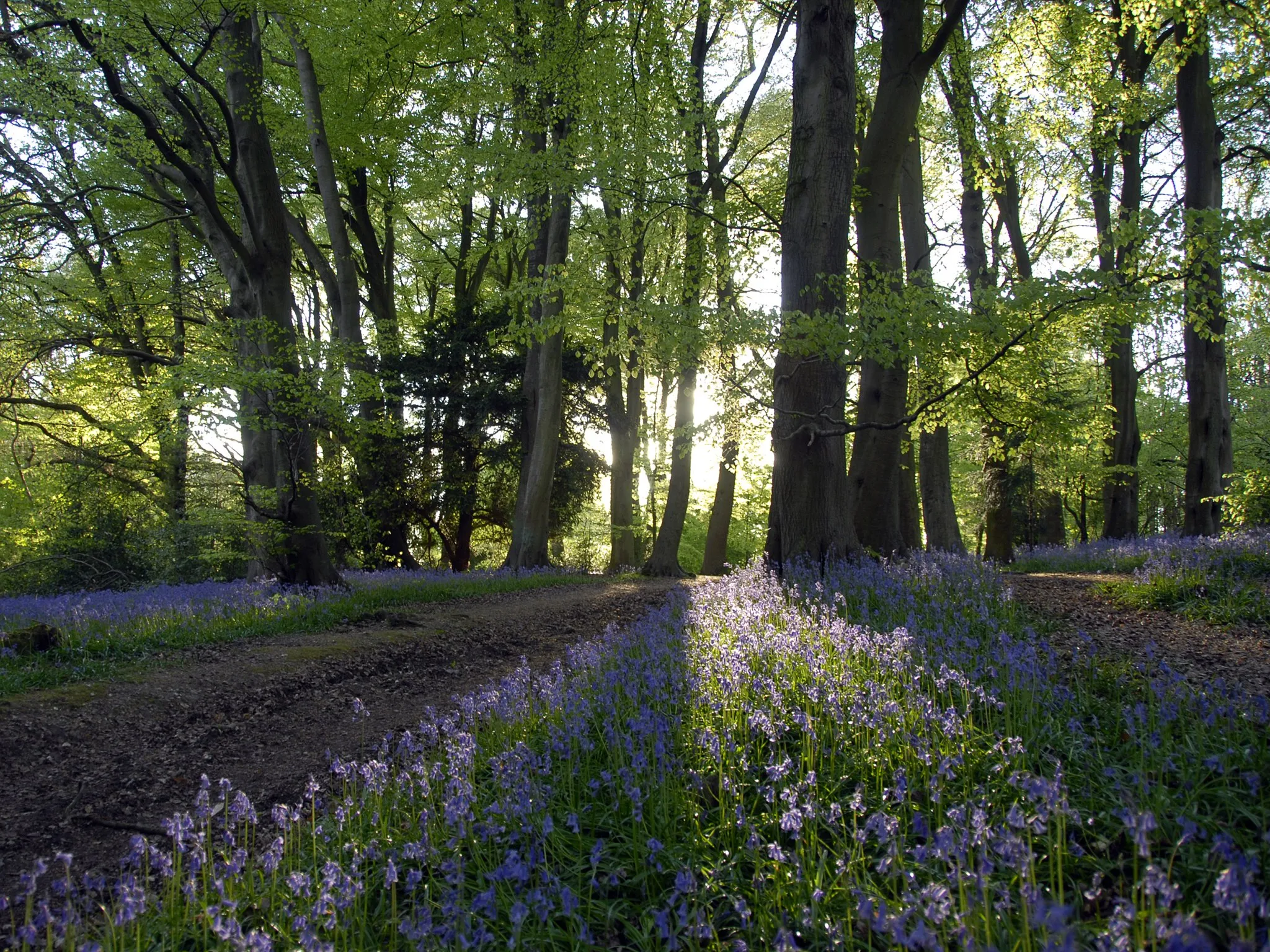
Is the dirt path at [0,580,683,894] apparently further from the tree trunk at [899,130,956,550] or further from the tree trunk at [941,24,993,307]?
the tree trunk at [941,24,993,307]

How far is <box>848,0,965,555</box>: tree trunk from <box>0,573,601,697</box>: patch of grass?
6346mm

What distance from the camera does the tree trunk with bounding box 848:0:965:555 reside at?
1041cm

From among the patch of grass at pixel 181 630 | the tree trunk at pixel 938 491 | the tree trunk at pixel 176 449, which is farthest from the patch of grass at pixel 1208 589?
the tree trunk at pixel 176 449

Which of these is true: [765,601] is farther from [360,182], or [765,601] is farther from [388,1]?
[360,182]

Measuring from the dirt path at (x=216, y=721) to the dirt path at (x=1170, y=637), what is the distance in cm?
484

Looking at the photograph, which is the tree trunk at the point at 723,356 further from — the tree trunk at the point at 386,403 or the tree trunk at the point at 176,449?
the tree trunk at the point at 176,449

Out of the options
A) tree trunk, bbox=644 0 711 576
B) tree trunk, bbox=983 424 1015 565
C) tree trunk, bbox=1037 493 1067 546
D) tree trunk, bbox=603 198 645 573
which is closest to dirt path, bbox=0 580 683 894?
tree trunk, bbox=644 0 711 576

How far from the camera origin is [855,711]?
345 centimetres

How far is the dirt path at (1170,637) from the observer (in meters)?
4.87

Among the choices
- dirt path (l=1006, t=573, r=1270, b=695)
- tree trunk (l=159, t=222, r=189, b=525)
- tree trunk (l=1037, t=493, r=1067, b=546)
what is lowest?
dirt path (l=1006, t=573, r=1270, b=695)

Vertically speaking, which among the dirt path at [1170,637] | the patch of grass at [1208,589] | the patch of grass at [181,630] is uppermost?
the patch of grass at [1208,589]

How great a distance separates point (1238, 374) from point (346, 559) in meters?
34.4

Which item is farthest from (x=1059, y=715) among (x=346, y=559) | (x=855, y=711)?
(x=346, y=559)

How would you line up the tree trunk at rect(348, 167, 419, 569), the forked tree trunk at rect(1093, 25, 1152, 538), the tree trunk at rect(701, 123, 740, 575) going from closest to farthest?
the tree trunk at rect(701, 123, 740, 575) → the forked tree trunk at rect(1093, 25, 1152, 538) → the tree trunk at rect(348, 167, 419, 569)
